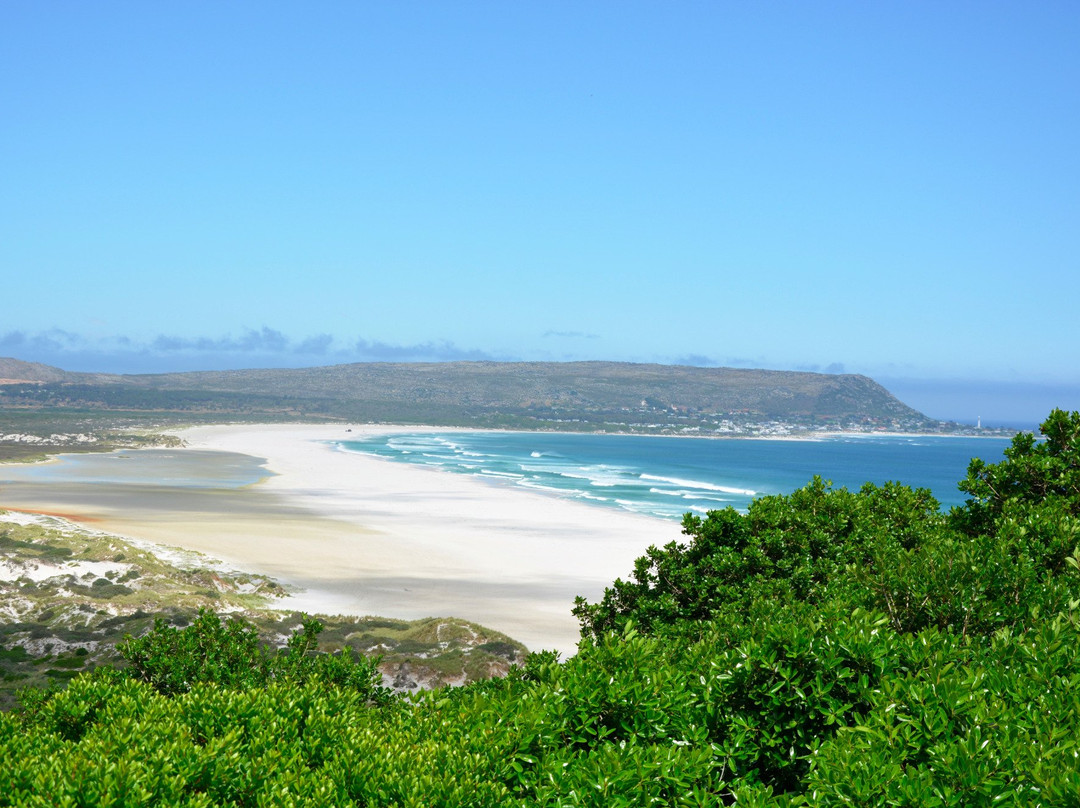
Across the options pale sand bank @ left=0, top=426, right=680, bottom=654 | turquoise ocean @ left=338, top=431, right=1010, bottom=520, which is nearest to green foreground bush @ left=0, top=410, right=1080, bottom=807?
pale sand bank @ left=0, top=426, right=680, bottom=654

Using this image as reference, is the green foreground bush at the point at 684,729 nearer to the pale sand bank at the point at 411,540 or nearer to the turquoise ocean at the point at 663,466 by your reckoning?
the pale sand bank at the point at 411,540

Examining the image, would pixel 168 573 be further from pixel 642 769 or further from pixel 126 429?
pixel 126 429

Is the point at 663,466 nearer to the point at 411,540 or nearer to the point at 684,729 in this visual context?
the point at 411,540

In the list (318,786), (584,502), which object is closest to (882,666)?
(318,786)

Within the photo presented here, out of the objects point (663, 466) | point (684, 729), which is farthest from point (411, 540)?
point (663, 466)

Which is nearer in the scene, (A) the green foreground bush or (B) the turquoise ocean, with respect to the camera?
Result: (A) the green foreground bush

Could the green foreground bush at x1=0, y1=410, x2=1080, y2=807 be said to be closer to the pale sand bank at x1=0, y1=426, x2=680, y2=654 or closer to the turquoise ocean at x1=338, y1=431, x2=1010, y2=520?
the pale sand bank at x1=0, y1=426, x2=680, y2=654
